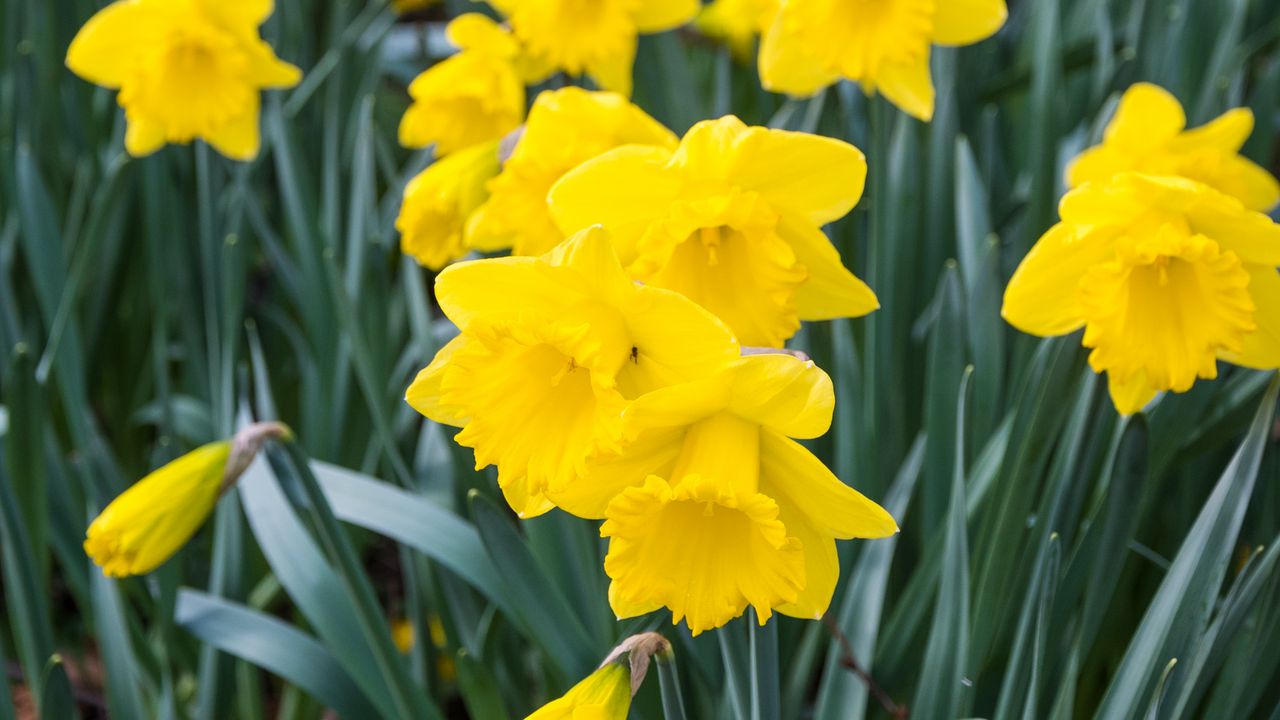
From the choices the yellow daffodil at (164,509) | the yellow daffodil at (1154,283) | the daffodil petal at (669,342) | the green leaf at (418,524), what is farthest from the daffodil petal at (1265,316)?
the yellow daffodil at (164,509)

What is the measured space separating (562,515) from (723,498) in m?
0.60

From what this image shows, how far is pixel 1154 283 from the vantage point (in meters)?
1.19

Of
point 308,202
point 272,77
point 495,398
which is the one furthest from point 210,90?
point 495,398

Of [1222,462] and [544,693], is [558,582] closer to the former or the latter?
[544,693]

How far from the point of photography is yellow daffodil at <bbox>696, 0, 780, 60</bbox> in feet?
7.00

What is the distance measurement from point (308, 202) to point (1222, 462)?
148 centimetres

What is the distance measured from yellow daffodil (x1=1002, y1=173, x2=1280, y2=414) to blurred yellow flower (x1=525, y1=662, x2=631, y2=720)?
53cm

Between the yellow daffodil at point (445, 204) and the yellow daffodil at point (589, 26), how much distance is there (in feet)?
0.92

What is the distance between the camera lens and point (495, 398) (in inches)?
37.1

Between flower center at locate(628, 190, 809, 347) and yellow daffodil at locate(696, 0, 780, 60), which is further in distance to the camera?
yellow daffodil at locate(696, 0, 780, 60)

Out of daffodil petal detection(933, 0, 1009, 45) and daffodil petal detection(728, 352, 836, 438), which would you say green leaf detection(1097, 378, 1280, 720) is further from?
daffodil petal detection(933, 0, 1009, 45)

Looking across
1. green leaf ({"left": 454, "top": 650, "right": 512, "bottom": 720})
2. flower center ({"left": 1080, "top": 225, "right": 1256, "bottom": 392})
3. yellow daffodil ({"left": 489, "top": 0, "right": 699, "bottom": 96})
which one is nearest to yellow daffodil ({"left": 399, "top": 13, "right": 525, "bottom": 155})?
yellow daffodil ({"left": 489, "top": 0, "right": 699, "bottom": 96})

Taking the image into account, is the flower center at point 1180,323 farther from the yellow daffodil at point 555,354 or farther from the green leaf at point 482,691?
the green leaf at point 482,691

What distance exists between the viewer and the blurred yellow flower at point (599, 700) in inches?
34.3
